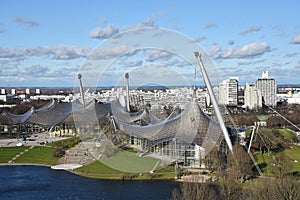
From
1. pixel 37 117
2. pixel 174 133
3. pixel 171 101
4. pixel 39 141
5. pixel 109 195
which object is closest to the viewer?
pixel 109 195

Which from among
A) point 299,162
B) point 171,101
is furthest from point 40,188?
point 171,101

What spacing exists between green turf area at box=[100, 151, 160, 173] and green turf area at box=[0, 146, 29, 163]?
4436 mm

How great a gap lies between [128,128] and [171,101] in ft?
66.5

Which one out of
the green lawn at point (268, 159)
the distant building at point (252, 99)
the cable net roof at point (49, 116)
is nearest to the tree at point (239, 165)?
the green lawn at point (268, 159)

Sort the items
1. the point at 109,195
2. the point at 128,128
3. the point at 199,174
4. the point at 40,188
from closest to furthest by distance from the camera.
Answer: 1. the point at 109,195
2. the point at 40,188
3. the point at 199,174
4. the point at 128,128

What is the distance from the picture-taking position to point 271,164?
47.9 feet

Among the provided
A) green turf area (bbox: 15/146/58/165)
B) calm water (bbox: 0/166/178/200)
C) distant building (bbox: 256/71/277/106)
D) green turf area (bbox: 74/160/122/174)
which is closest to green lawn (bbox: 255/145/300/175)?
calm water (bbox: 0/166/178/200)

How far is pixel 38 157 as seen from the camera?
1758cm

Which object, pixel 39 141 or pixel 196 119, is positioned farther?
pixel 39 141

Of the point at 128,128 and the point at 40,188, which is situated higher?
the point at 128,128

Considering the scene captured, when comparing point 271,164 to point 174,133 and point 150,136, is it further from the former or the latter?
point 150,136

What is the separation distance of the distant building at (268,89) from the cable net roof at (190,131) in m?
32.7

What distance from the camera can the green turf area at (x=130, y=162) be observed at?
47.4 ft

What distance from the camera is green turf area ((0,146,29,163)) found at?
1734 cm
